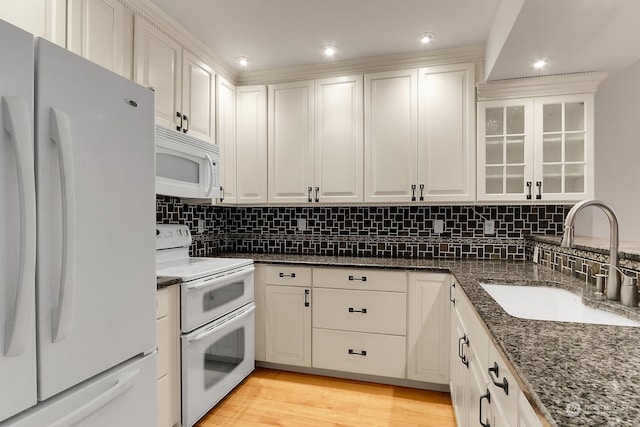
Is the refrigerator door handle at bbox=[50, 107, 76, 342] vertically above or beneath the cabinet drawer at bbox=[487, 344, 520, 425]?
above

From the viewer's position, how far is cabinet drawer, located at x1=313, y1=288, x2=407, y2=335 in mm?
2520

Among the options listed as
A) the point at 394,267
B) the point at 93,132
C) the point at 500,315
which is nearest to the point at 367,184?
the point at 394,267

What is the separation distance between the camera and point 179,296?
1.95 m

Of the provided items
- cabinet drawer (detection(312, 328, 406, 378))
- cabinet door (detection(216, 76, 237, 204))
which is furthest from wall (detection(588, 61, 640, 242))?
cabinet door (detection(216, 76, 237, 204))

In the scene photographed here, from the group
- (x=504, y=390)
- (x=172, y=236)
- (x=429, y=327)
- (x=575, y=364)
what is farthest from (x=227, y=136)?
(x=575, y=364)

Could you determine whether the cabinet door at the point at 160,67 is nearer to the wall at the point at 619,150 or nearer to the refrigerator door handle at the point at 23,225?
the refrigerator door handle at the point at 23,225

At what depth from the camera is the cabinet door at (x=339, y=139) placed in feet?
9.34

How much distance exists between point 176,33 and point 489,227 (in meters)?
2.67

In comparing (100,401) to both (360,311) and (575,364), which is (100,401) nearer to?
(575,364)

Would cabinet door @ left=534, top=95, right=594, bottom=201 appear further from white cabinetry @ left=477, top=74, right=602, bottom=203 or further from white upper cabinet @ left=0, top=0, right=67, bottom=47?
white upper cabinet @ left=0, top=0, right=67, bottom=47

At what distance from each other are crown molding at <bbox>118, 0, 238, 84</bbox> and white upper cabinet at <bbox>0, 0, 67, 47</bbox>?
0.45 m

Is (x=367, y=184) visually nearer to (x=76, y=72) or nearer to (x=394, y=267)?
(x=394, y=267)

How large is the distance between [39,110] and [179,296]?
1243mm

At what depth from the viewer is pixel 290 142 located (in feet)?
9.87
